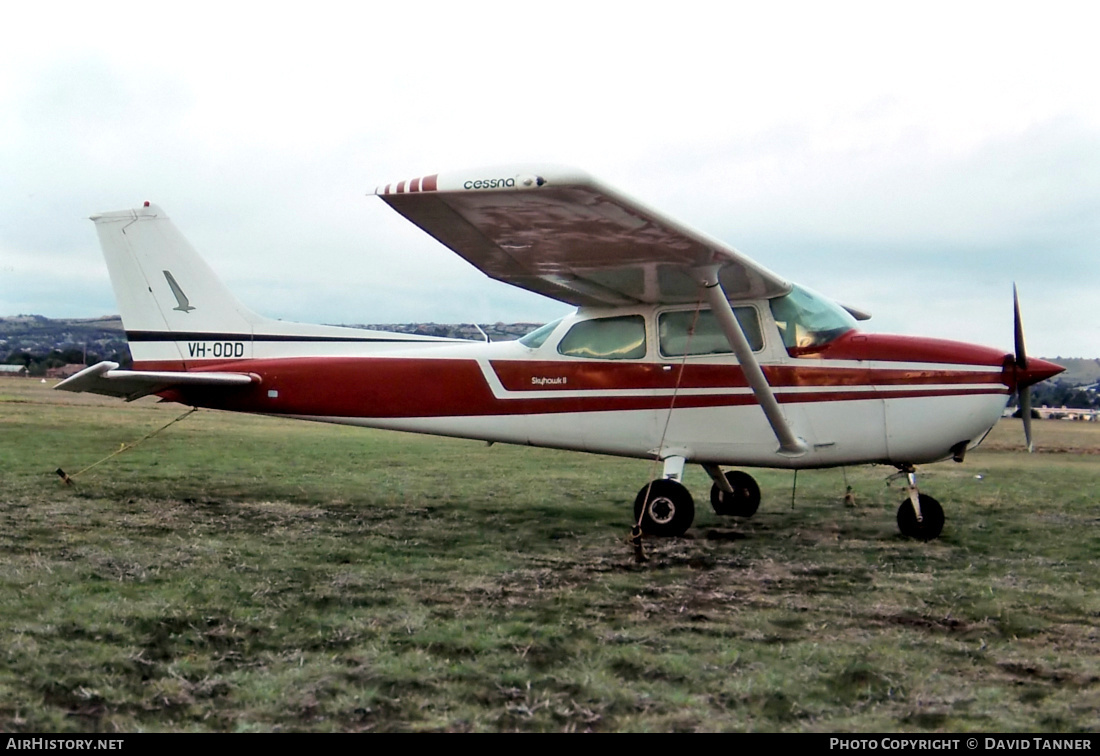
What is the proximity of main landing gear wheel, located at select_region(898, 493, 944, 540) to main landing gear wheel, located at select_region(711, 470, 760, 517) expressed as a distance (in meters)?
1.56

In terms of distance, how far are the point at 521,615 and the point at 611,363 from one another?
3.76 metres

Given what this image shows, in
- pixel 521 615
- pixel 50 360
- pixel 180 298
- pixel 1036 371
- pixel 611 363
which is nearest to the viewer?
pixel 521 615

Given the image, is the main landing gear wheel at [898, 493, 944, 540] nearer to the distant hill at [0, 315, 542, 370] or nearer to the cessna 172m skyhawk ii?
the cessna 172m skyhawk ii

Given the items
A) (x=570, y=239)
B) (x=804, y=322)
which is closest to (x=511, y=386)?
(x=570, y=239)

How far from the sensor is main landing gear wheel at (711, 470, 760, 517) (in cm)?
802

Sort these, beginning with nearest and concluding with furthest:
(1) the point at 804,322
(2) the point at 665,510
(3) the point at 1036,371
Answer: (3) the point at 1036,371 → (2) the point at 665,510 → (1) the point at 804,322

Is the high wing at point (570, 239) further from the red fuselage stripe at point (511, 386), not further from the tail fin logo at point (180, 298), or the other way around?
the tail fin logo at point (180, 298)

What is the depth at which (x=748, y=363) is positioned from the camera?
6.52 meters

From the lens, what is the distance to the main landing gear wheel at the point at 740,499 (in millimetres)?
8023

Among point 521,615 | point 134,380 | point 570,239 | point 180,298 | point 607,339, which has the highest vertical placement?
point 570,239

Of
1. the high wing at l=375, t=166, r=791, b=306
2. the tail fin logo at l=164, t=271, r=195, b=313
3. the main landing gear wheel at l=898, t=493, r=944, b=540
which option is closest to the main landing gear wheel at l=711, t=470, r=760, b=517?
the main landing gear wheel at l=898, t=493, r=944, b=540

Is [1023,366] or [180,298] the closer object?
[1023,366]

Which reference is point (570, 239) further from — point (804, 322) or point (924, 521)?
point (924, 521)

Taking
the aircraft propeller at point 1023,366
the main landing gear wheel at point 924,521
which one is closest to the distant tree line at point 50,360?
the main landing gear wheel at point 924,521
